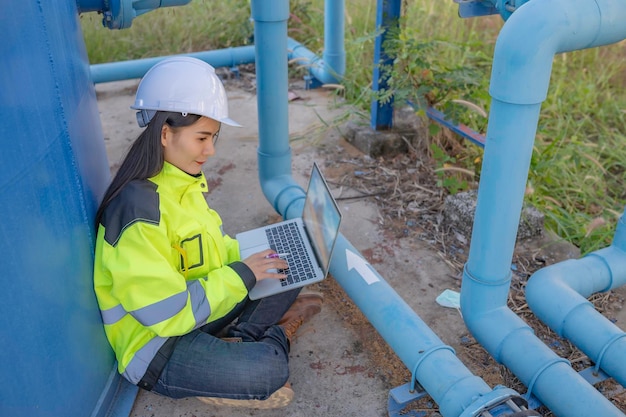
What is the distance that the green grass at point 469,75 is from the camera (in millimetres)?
3320

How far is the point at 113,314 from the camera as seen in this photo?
74.7 inches

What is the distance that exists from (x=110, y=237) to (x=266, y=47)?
122 cm

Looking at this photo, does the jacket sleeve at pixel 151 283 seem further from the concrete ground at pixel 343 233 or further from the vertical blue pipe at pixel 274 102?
the vertical blue pipe at pixel 274 102

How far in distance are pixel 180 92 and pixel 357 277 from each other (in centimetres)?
95

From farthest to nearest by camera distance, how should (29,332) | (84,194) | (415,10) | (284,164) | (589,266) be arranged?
(415,10) < (284,164) < (589,266) < (84,194) < (29,332)

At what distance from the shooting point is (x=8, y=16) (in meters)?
1.36

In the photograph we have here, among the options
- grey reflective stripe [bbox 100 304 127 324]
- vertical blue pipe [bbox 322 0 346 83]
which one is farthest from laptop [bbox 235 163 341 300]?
vertical blue pipe [bbox 322 0 346 83]

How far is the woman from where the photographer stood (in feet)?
5.82

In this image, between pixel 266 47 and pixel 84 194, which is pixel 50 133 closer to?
pixel 84 194

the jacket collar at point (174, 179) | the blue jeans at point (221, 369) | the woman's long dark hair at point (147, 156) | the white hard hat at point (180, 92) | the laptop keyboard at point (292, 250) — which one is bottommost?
the blue jeans at point (221, 369)

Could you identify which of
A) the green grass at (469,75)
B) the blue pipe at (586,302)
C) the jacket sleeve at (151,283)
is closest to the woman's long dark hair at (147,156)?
the jacket sleeve at (151,283)

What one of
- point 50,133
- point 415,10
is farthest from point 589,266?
point 415,10

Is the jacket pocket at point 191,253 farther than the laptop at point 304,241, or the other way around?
the laptop at point 304,241

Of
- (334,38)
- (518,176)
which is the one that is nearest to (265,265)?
(518,176)
